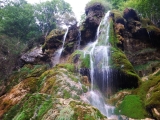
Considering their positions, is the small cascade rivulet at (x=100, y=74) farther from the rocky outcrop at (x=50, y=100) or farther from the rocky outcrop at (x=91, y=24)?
the rocky outcrop at (x=91, y=24)

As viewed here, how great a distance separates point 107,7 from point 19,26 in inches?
651

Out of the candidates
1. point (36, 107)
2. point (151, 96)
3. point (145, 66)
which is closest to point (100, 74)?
point (151, 96)

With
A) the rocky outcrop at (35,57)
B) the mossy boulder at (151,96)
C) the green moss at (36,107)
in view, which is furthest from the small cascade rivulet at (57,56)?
the green moss at (36,107)

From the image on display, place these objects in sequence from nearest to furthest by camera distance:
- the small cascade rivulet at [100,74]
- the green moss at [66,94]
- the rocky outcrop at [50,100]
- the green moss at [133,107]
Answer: the rocky outcrop at [50,100] < the green moss at [66,94] < the green moss at [133,107] < the small cascade rivulet at [100,74]

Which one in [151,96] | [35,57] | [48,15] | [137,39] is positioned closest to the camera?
[151,96]

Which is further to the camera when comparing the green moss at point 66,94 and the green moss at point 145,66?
the green moss at point 145,66

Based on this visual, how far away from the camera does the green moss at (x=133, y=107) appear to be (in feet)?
33.8

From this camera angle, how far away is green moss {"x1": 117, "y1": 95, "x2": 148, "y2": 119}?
10.3 metres

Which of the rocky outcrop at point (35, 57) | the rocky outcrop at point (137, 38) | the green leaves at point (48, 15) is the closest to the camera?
the rocky outcrop at point (137, 38)

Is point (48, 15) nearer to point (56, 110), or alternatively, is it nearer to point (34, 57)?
point (34, 57)

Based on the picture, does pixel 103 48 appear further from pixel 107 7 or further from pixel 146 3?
pixel 146 3

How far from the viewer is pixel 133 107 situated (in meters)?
11.2

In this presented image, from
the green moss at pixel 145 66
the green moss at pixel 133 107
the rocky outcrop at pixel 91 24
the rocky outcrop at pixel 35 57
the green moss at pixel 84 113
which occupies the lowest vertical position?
the green moss at pixel 133 107

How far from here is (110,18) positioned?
2086 centimetres
